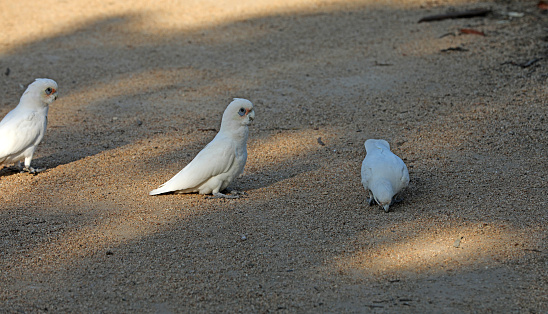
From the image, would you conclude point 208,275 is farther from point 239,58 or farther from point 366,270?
point 239,58

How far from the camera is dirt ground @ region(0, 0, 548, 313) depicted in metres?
3.30

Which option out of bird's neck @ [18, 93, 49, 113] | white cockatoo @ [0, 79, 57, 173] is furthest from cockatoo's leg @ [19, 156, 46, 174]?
bird's neck @ [18, 93, 49, 113]

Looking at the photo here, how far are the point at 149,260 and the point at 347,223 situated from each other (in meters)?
1.33

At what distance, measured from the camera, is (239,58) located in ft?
25.2

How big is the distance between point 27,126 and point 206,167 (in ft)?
5.55

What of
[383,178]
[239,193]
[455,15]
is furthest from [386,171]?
[455,15]

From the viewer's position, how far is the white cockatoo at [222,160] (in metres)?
4.30

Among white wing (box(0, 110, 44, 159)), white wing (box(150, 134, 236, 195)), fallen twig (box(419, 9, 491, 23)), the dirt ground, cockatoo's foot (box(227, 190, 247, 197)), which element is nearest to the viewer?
the dirt ground

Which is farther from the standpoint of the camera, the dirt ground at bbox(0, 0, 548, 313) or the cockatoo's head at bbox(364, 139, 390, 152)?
the cockatoo's head at bbox(364, 139, 390, 152)

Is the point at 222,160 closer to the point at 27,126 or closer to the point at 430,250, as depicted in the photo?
the point at 430,250

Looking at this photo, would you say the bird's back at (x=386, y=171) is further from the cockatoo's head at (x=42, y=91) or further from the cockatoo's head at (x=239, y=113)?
the cockatoo's head at (x=42, y=91)

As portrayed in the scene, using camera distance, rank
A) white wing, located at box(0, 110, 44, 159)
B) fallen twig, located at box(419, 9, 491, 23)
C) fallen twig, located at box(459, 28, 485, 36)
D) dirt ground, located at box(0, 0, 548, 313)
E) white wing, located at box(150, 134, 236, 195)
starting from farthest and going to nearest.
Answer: fallen twig, located at box(419, 9, 491, 23), fallen twig, located at box(459, 28, 485, 36), white wing, located at box(0, 110, 44, 159), white wing, located at box(150, 134, 236, 195), dirt ground, located at box(0, 0, 548, 313)

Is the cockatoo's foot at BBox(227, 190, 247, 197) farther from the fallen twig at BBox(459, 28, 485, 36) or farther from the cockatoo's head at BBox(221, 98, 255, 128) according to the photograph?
the fallen twig at BBox(459, 28, 485, 36)

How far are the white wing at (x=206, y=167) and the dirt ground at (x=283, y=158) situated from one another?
137 mm
